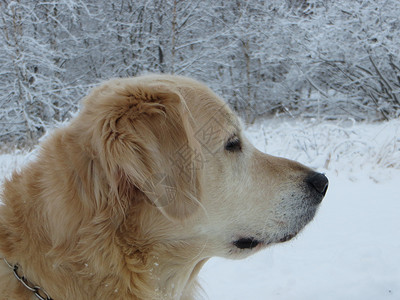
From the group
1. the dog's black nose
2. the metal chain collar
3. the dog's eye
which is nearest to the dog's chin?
the dog's black nose

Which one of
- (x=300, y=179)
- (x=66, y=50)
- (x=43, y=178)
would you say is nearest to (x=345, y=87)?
(x=66, y=50)

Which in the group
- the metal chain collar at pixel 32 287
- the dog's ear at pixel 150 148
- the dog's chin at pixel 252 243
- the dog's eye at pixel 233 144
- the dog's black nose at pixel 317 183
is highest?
the dog's ear at pixel 150 148

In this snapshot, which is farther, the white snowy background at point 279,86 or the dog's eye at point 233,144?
the white snowy background at point 279,86

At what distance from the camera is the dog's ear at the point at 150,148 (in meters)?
1.62

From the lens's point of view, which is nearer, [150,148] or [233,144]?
[150,148]

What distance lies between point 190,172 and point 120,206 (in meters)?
0.37

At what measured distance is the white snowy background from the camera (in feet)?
10.0

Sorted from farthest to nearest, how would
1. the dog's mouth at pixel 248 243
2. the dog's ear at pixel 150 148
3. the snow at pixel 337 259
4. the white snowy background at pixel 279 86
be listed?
the white snowy background at pixel 279 86
the snow at pixel 337 259
the dog's mouth at pixel 248 243
the dog's ear at pixel 150 148

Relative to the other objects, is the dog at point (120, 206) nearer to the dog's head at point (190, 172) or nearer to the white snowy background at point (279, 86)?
the dog's head at point (190, 172)

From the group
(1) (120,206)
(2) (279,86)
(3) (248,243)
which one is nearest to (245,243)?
(3) (248,243)

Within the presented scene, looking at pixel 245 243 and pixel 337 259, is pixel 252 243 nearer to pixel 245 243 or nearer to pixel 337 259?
pixel 245 243

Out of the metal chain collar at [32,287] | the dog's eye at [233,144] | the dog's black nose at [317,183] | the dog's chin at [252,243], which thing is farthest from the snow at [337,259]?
the metal chain collar at [32,287]

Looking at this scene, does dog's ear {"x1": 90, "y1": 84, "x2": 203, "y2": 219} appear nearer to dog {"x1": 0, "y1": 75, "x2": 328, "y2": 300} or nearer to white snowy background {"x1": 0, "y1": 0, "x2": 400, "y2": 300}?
dog {"x1": 0, "y1": 75, "x2": 328, "y2": 300}

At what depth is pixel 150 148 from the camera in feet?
5.51
